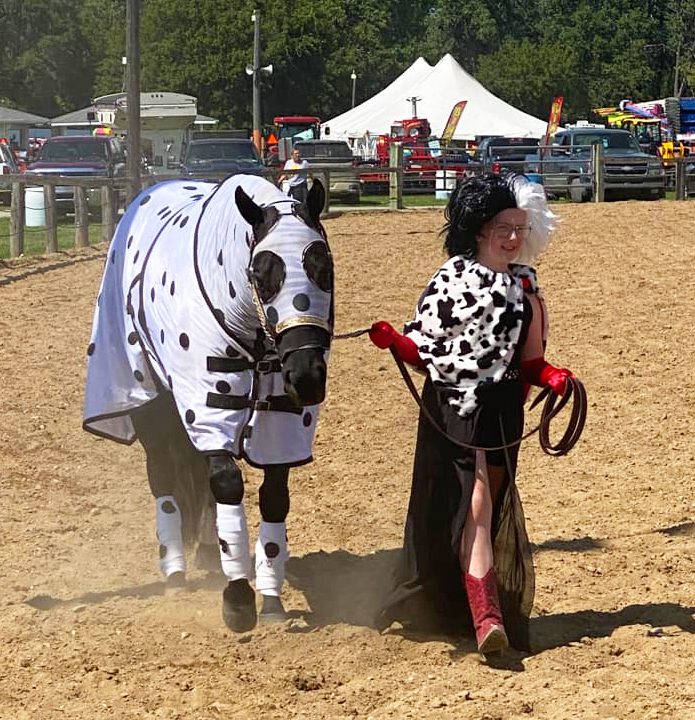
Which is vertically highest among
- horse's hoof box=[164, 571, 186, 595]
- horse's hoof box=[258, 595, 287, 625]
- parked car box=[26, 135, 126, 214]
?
parked car box=[26, 135, 126, 214]

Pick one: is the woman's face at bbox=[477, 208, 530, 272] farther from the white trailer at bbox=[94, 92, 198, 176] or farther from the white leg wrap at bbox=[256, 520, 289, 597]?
the white trailer at bbox=[94, 92, 198, 176]

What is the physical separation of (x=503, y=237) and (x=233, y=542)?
1411 mm

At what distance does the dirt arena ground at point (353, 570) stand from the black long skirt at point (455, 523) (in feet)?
0.42

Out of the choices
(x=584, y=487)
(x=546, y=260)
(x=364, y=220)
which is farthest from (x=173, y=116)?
(x=584, y=487)

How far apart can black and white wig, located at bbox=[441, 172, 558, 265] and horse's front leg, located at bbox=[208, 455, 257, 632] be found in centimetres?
109

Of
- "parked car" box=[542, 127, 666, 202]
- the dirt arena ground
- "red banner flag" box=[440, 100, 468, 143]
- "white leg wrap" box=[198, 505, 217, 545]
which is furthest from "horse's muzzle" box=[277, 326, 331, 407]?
"red banner flag" box=[440, 100, 468, 143]

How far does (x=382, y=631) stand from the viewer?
4508 mm

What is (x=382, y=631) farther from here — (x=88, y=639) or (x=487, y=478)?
(x=88, y=639)

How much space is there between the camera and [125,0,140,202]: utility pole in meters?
16.0

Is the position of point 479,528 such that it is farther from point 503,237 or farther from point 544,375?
point 503,237

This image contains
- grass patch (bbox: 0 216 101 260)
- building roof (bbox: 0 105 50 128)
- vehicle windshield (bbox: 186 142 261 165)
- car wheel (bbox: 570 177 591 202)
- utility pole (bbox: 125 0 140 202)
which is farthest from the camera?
building roof (bbox: 0 105 50 128)

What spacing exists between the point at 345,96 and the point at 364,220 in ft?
167

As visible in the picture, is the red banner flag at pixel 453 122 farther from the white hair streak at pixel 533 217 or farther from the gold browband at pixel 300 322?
the gold browband at pixel 300 322

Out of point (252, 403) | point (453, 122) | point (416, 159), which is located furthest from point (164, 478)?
point (453, 122)
